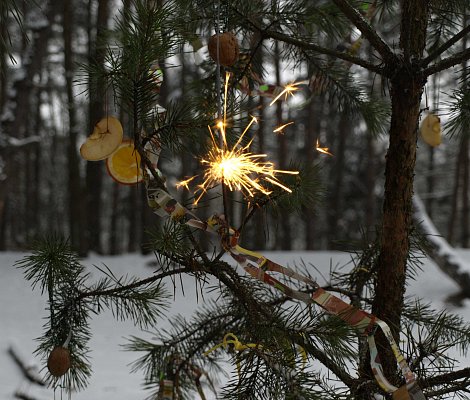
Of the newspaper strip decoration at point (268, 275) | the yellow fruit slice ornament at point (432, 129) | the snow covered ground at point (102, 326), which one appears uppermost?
the yellow fruit slice ornament at point (432, 129)

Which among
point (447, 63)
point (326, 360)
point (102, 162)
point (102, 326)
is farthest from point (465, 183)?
point (326, 360)

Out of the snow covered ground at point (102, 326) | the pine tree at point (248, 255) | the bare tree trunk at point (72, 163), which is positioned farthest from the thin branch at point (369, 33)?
the bare tree trunk at point (72, 163)

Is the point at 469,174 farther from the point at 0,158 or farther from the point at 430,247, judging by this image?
the point at 430,247

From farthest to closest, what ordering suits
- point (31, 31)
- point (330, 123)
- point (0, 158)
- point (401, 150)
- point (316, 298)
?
point (330, 123), point (31, 31), point (0, 158), point (401, 150), point (316, 298)

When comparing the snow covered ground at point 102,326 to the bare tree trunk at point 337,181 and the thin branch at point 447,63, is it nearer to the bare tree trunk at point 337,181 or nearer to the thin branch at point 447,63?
the thin branch at point 447,63

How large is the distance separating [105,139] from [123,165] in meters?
0.07

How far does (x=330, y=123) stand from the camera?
11203mm

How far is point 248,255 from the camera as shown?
92 centimetres

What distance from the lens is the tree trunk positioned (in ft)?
3.35

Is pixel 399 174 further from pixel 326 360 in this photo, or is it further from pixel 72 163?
pixel 72 163

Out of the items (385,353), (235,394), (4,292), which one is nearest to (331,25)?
(385,353)

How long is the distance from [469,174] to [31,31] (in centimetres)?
753

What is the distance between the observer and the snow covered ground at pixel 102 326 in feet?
10.1

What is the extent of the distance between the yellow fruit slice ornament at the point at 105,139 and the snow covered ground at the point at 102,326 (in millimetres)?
1017
